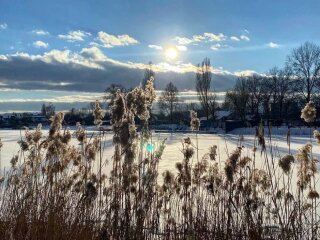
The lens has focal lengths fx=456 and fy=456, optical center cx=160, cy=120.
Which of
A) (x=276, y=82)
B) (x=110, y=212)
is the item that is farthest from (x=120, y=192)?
(x=276, y=82)

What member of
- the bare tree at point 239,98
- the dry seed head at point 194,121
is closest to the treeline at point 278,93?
the bare tree at point 239,98

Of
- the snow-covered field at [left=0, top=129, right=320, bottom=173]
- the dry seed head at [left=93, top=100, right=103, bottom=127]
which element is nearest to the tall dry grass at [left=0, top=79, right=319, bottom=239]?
the dry seed head at [left=93, top=100, right=103, bottom=127]

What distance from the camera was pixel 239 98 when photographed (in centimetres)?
6366

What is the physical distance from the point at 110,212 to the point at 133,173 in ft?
1.37

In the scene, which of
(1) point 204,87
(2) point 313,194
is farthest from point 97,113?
(1) point 204,87

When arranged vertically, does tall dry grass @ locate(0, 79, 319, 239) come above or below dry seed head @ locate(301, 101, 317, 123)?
below

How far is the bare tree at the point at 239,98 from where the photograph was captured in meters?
62.1

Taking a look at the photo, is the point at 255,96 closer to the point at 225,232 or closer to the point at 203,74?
the point at 203,74

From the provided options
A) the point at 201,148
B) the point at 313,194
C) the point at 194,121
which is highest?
the point at 194,121

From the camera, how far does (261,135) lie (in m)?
3.65

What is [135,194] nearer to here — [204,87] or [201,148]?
[201,148]

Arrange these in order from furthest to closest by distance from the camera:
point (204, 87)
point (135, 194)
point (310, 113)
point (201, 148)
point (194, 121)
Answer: point (204, 87) < point (201, 148) < point (194, 121) < point (135, 194) < point (310, 113)

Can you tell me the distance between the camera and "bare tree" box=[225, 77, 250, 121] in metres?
62.1

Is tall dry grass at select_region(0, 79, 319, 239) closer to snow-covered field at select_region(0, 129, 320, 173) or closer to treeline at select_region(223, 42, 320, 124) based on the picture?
snow-covered field at select_region(0, 129, 320, 173)
